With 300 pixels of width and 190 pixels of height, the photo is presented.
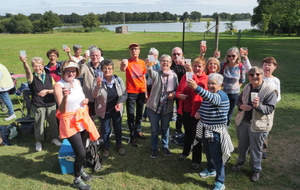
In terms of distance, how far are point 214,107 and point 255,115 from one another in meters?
0.82

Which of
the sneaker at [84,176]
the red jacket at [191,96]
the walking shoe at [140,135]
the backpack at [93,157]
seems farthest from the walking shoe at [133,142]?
the red jacket at [191,96]

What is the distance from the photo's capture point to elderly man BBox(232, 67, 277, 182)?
3264 millimetres

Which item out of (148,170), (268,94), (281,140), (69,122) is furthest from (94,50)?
(281,140)

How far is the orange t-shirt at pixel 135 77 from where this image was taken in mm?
4719

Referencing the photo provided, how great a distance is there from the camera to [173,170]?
4.08 m

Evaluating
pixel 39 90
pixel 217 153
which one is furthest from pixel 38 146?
pixel 217 153

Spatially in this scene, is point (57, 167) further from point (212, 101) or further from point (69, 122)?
point (212, 101)

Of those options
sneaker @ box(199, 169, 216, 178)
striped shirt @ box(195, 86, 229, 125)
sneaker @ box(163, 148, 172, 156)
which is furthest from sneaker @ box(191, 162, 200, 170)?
striped shirt @ box(195, 86, 229, 125)

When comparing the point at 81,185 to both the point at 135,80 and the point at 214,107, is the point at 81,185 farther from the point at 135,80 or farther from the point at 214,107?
the point at 214,107

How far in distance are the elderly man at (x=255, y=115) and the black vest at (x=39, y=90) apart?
383cm

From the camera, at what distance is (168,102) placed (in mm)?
4109

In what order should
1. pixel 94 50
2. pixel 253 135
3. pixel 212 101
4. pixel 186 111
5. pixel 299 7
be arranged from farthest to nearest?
1. pixel 299 7
2. pixel 94 50
3. pixel 186 111
4. pixel 253 135
5. pixel 212 101

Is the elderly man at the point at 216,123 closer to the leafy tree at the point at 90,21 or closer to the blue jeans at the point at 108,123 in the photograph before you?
the blue jeans at the point at 108,123

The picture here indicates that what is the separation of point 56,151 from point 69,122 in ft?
6.29
